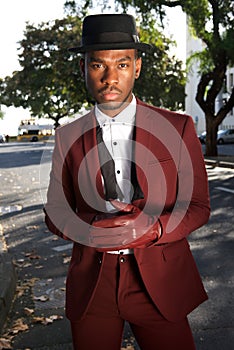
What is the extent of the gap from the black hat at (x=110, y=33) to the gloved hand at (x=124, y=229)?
22.3 inches

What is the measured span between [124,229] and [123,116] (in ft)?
1.56

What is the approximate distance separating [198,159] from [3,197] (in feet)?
41.1

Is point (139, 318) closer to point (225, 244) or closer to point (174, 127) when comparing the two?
point (174, 127)

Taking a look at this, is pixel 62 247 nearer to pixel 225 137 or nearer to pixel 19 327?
pixel 19 327

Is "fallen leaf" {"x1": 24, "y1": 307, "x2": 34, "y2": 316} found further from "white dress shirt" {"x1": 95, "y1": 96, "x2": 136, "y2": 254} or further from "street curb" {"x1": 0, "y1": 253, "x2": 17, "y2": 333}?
"white dress shirt" {"x1": 95, "y1": 96, "x2": 136, "y2": 254}

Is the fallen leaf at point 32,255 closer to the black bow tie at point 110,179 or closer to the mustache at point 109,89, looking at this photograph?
the black bow tie at point 110,179

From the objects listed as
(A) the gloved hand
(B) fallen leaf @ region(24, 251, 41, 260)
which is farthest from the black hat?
(B) fallen leaf @ region(24, 251, 41, 260)

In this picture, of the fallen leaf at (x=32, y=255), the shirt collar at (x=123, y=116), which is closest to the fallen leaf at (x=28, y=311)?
the fallen leaf at (x=32, y=255)

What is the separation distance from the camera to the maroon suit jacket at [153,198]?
1.94 m

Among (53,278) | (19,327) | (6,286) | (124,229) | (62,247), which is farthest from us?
(62,247)

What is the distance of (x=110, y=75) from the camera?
1.93 metres

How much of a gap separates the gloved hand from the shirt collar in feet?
1.19

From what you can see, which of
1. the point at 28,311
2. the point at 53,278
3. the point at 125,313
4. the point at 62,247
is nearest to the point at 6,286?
the point at 28,311

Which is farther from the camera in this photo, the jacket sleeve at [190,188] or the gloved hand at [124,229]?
the jacket sleeve at [190,188]
